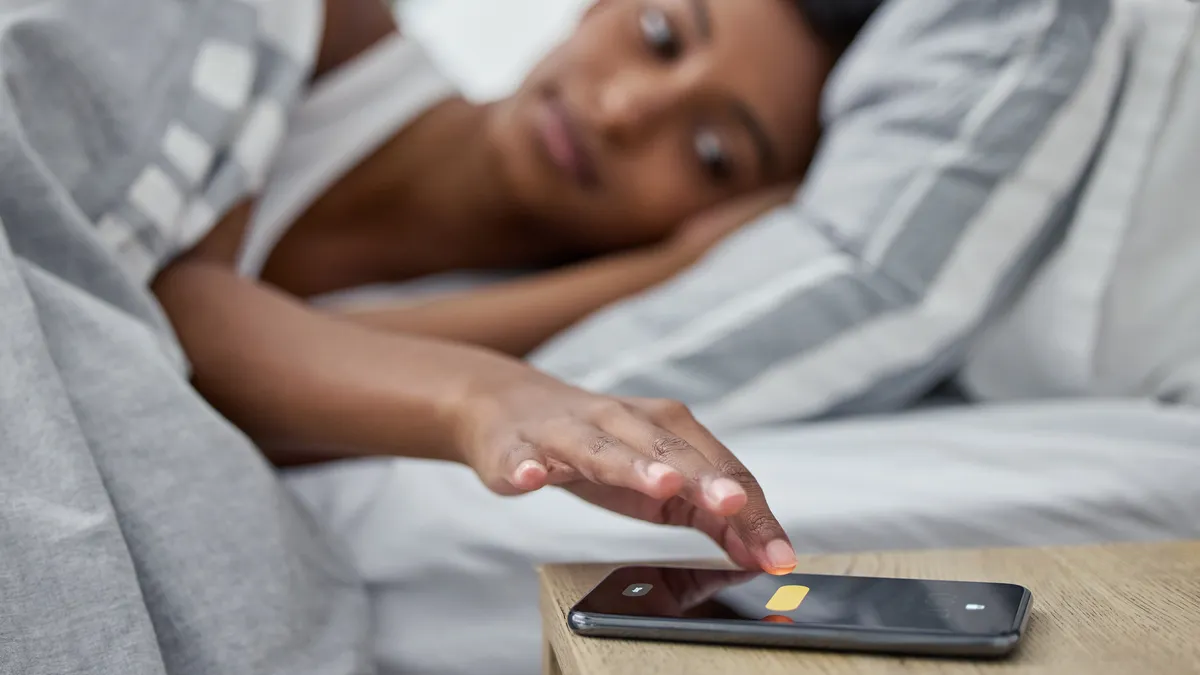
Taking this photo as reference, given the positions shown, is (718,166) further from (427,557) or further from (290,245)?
Result: (427,557)

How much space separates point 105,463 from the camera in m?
0.53

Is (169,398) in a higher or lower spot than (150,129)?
lower

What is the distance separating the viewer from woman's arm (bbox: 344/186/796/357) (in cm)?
95

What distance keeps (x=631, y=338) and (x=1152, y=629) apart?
46cm

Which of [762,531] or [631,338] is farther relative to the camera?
[631,338]

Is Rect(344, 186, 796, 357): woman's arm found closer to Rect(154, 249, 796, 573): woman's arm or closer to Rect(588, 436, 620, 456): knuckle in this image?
Rect(154, 249, 796, 573): woman's arm

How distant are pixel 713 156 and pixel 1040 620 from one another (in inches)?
29.7

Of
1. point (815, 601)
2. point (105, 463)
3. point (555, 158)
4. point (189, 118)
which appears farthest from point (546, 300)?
point (815, 601)

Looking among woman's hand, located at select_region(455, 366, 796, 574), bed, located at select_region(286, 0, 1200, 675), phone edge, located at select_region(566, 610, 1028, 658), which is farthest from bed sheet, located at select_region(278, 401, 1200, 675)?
phone edge, located at select_region(566, 610, 1028, 658)

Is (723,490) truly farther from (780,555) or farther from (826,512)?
(826,512)

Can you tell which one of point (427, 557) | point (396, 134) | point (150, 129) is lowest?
point (427, 557)

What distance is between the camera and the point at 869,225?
2.55 ft

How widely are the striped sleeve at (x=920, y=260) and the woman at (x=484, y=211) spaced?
0.19 m

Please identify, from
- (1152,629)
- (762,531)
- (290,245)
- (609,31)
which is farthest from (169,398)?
(609,31)
